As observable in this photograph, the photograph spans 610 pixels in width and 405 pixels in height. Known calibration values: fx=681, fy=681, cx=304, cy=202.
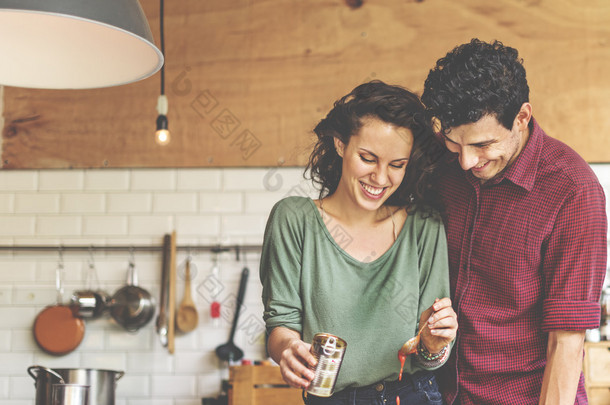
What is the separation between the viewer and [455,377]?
2088 mm

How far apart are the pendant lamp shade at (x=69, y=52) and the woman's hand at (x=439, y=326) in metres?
1.02

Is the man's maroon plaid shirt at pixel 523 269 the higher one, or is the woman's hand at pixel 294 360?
the man's maroon plaid shirt at pixel 523 269

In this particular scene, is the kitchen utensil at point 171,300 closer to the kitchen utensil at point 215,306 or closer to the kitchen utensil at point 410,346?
the kitchen utensil at point 215,306

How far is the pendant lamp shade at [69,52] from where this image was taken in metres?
1.88

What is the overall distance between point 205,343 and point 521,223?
7.75ft

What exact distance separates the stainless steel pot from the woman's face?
6.04 feet

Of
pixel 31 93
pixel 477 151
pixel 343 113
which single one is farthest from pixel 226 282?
pixel 477 151

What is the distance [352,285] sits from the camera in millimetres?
2057

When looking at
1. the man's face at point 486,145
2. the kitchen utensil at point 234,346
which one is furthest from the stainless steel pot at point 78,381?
the man's face at point 486,145

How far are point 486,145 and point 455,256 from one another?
1.21 ft

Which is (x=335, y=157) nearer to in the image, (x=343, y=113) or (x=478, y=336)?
(x=343, y=113)

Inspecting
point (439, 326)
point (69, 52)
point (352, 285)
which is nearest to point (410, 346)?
point (439, 326)

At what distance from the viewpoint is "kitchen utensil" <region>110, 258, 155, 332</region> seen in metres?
3.83

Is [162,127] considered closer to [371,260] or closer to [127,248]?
[127,248]
